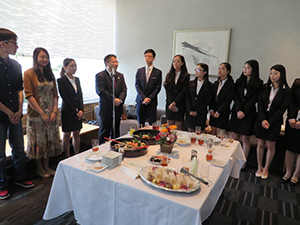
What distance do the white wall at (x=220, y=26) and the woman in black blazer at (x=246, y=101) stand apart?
1.17 meters

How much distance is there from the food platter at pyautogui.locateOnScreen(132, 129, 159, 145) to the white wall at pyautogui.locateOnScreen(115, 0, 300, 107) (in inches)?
101

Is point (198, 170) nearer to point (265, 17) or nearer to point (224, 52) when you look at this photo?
point (224, 52)

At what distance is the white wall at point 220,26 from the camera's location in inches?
138

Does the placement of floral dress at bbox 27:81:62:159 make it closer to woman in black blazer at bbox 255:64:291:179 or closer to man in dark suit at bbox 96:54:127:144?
man in dark suit at bbox 96:54:127:144

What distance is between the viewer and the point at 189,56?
431cm

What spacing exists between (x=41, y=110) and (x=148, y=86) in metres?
1.53

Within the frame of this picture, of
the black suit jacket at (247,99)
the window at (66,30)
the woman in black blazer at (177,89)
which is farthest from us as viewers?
the window at (66,30)

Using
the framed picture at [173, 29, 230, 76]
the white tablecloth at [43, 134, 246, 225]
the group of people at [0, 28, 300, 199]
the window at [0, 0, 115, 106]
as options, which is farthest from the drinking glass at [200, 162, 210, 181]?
the window at [0, 0, 115, 106]

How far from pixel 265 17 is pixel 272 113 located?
1970 millimetres

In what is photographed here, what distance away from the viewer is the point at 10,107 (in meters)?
2.20

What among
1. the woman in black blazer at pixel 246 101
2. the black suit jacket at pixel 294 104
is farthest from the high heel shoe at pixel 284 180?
the black suit jacket at pixel 294 104

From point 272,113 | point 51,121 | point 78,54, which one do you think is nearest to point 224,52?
point 272,113

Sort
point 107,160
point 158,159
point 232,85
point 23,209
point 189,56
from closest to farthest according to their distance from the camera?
point 107,160, point 158,159, point 23,209, point 232,85, point 189,56

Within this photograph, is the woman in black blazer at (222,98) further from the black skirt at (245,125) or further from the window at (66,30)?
the window at (66,30)
